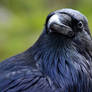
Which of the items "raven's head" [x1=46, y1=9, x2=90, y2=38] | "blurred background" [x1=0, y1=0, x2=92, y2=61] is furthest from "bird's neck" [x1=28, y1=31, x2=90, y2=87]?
"blurred background" [x1=0, y1=0, x2=92, y2=61]

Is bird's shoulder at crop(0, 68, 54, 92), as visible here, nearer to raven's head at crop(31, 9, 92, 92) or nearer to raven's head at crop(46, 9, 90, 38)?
raven's head at crop(31, 9, 92, 92)

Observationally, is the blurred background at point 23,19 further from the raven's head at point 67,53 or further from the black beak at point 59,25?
the black beak at point 59,25

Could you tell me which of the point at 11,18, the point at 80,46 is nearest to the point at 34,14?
the point at 11,18

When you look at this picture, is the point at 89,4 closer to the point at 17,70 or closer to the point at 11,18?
the point at 11,18

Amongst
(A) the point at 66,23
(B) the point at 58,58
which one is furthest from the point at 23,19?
(A) the point at 66,23

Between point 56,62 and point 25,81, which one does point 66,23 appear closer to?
point 56,62

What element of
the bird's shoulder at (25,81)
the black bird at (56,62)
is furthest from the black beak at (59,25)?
the bird's shoulder at (25,81)
